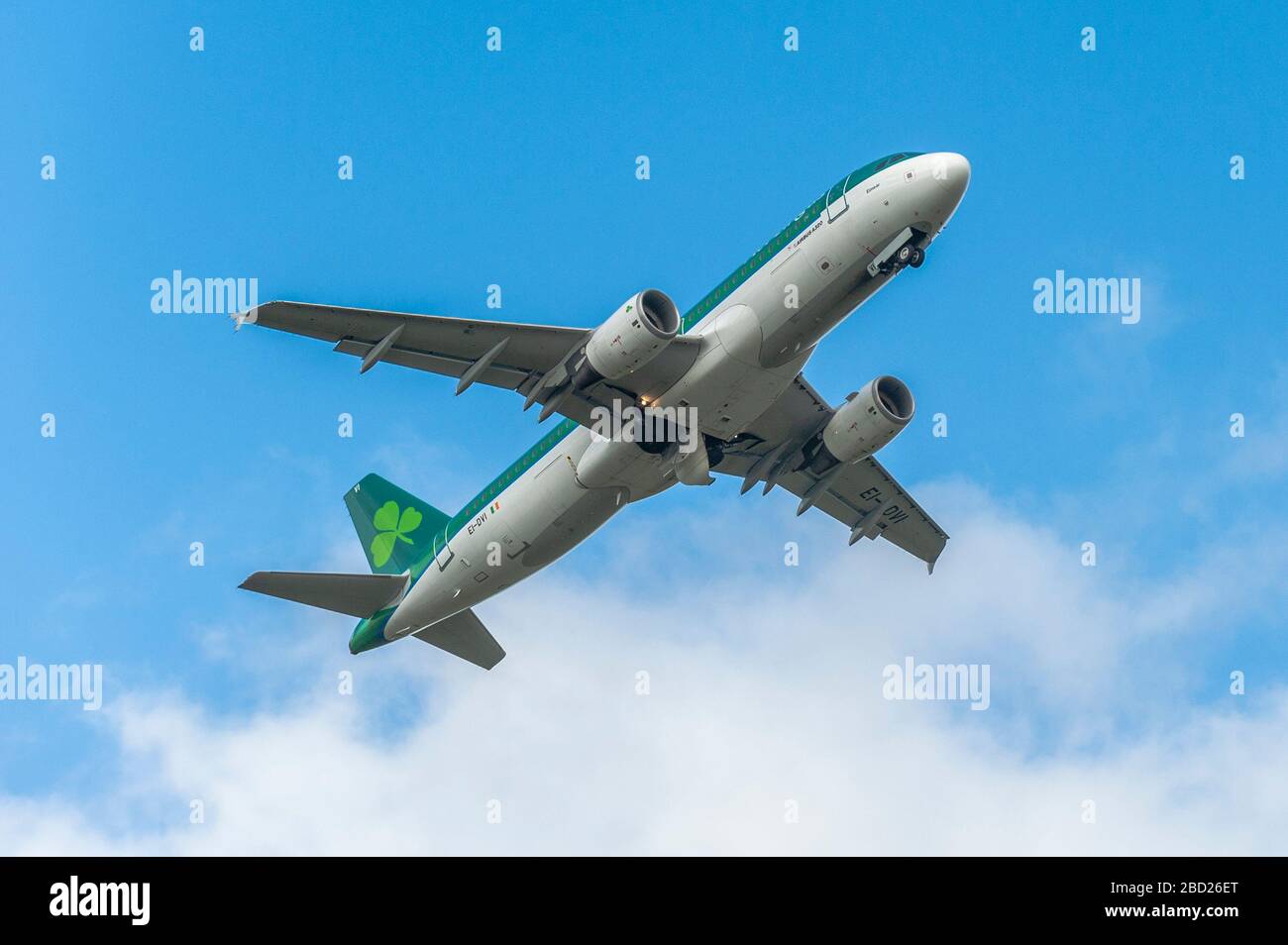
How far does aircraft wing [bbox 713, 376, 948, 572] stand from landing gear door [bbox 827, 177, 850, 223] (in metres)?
7.13

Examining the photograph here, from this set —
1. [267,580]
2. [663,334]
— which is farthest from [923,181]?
[267,580]

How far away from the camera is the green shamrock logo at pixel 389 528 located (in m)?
47.9

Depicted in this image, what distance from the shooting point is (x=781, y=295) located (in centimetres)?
3647

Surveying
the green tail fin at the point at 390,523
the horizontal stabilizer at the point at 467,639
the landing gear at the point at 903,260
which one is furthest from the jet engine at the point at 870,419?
the horizontal stabilizer at the point at 467,639

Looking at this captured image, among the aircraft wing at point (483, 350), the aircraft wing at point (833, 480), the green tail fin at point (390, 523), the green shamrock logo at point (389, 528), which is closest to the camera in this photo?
the aircraft wing at point (483, 350)

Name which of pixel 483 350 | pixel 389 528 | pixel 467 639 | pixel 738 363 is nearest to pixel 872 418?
pixel 738 363

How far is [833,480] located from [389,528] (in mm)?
14920

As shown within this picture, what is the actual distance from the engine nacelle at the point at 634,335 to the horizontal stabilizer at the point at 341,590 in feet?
40.9

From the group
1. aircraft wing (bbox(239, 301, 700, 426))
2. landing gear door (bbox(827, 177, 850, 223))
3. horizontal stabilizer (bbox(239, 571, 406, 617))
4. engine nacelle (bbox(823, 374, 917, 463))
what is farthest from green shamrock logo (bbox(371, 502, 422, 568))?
landing gear door (bbox(827, 177, 850, 223))

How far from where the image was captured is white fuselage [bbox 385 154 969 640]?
3562 cm

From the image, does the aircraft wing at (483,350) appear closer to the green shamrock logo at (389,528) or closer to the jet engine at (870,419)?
the jet engine at (870,419)

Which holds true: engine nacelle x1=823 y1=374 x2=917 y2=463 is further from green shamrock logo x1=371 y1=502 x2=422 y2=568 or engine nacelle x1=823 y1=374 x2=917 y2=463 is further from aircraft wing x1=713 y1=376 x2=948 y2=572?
green shamrock logo x1=371 y1=502 x2=422 y2=568

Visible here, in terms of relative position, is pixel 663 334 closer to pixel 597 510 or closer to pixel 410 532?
pixel 597 510

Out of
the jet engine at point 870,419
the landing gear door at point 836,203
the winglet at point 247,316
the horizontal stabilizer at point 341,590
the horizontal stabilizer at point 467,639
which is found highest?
the landing gear door at point 836,203
